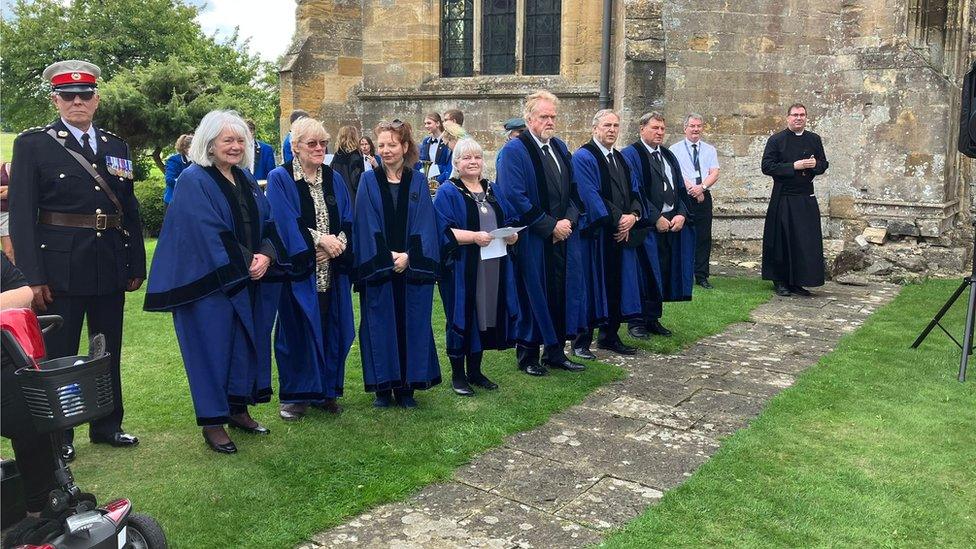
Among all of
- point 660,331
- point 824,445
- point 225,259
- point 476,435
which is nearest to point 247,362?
point 225,259

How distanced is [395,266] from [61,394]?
2.62 meters

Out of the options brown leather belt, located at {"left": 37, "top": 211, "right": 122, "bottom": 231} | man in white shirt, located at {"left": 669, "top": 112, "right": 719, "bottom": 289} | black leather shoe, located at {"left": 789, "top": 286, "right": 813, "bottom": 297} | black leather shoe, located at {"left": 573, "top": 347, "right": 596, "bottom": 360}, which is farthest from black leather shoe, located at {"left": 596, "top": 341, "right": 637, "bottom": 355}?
brown leather belt, located at {"left": 37, "top": 211, "right": 122, "bottom": 231}

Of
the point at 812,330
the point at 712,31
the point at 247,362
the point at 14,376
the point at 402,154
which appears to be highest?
the point at 712,31

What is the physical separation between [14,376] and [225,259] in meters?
1.63

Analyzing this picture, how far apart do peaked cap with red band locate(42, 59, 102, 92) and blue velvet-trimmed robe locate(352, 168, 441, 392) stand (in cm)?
167

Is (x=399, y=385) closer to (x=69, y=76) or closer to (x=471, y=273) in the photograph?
(x=471, y=273)

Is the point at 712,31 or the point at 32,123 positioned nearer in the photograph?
the point at 712,31

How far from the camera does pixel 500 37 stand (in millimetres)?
13188

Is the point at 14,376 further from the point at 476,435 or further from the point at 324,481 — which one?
the point at 476,435

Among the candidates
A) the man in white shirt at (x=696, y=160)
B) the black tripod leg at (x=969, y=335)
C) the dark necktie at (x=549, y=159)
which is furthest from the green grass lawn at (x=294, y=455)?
the man in white shirt at (x=696, y=160)

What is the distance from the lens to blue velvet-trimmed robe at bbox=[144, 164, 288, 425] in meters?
4.39

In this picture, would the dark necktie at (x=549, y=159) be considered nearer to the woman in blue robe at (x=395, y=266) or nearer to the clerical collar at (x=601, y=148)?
the clerical collar at (x=601, y=148)

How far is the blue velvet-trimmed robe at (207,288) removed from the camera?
4387 mm

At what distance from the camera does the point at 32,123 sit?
2612cm
